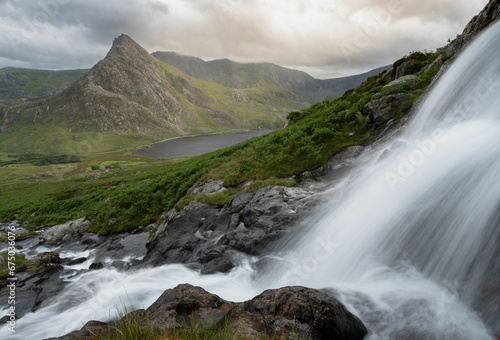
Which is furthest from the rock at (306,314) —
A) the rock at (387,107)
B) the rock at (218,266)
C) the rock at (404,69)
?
the rock at (404,69)

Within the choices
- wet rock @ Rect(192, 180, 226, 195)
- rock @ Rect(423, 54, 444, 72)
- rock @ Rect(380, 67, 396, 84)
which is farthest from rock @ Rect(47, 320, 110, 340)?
rock @ Rect(380, 67, 396, 84)

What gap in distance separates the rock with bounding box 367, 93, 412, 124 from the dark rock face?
9.18m

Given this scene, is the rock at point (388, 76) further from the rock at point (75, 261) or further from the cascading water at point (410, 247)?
the rock at point (75, 261)

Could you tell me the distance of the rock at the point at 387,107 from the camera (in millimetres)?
22891

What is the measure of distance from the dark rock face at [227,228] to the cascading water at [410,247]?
1062 mm

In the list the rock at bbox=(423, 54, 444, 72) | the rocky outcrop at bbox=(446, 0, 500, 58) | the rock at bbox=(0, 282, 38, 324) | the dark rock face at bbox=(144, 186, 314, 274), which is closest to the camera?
the dark rock face at bbox=(144, 186, 314, 274)

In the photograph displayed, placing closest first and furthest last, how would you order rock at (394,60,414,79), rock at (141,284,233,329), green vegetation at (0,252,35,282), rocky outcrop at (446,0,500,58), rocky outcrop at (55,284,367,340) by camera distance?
rocky outcrop at (55,284,367,340) < rock at (141,284,233,329) < green vegetation at (0,252,35,282) < rocky outcrop at (446,0,500,58) < rock at (394,60,414,79)

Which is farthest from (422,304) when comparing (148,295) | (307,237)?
(148,295)

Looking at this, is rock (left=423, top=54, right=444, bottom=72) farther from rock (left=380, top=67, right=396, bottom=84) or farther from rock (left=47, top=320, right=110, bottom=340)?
rock (left=47, top=320, right=110, bottom=340)

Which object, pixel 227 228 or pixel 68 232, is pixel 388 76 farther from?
pixel 68 232

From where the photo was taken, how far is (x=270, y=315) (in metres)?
7.84

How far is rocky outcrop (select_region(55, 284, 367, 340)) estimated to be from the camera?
7.29 meters

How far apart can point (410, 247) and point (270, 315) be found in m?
5.87

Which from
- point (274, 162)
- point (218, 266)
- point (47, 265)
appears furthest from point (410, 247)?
point (47, 265)
